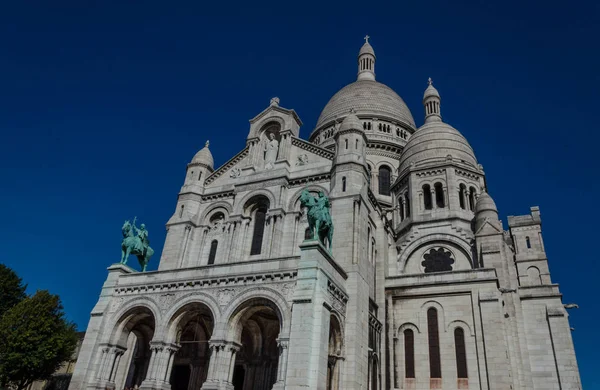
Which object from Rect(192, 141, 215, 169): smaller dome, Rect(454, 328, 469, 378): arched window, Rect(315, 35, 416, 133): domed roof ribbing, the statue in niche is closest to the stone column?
Rect(454, 328, 469, 378): arched window

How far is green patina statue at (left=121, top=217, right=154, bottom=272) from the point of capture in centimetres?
2867

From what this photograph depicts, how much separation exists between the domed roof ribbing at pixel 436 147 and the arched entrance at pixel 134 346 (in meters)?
24.8

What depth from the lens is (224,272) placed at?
2345 centimetres

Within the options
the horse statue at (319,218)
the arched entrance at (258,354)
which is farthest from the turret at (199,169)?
the horse statue at (319,218)

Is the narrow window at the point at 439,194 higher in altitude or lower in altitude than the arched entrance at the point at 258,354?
higher

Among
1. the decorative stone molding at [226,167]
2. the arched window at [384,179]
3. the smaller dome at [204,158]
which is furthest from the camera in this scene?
the arched window at [384,179]

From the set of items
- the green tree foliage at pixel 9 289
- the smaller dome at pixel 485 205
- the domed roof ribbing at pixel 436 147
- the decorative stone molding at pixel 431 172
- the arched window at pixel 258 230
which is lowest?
the green tree foliage at pixel 9 289

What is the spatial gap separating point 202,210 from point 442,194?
62.5ft

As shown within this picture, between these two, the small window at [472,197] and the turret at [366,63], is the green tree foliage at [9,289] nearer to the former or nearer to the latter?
the small window at [472,197]

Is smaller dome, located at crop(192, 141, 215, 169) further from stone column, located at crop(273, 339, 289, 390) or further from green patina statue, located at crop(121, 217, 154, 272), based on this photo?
stone column, located at crop(273, 339, 289, 390)

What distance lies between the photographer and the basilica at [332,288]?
73.5ft

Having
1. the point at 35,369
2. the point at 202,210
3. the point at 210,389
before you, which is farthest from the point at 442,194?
the point at 35,369

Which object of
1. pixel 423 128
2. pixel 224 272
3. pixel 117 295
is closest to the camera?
pixel 224 272

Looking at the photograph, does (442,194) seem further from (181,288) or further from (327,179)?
(181,288)
